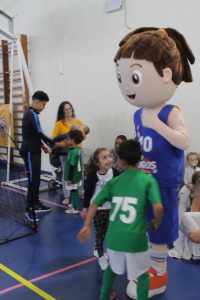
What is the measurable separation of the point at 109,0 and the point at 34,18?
6.84 ft

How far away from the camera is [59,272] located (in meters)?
3.06

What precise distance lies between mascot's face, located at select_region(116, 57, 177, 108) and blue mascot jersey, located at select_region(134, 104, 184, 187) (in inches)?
4.3

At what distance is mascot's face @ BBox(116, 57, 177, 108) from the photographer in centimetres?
244

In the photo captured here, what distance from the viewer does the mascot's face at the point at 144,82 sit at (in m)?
2.44

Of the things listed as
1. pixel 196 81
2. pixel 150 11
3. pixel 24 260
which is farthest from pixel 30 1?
pixel 24 260

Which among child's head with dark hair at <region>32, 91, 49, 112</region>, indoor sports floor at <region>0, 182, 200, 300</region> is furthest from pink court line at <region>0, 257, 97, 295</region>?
child's head with dark hair at <region>32, 91, 49, 112</region>

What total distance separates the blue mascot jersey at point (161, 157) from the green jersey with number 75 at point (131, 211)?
0.39 meters

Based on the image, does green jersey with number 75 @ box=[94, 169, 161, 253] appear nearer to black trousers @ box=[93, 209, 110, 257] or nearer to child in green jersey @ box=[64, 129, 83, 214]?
black trousers @ box=[93, 209, 110, 257]

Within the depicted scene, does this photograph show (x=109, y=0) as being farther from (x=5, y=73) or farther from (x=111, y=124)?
(x=5, y=73)

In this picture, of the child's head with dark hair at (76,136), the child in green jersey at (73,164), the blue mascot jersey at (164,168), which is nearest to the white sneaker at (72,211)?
the child in green jersey at (73,164)

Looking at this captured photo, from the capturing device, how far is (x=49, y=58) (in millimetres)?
6906

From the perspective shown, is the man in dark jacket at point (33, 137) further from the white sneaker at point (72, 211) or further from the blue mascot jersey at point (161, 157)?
the blue mascot jersey at point (161, 157)

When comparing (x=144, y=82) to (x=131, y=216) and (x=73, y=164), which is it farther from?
(x=73, y=164)

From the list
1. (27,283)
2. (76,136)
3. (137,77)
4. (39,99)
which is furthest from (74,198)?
(137,77)
